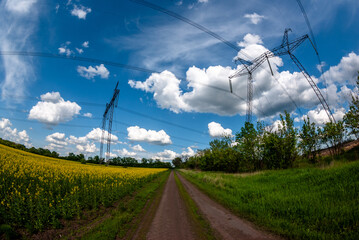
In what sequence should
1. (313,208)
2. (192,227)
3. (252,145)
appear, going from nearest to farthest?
(192,227)
(313,208)
(252,145)

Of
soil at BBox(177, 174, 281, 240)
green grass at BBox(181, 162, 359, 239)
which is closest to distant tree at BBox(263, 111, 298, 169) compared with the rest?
green grass at BBox(181, 162, 359, 239)

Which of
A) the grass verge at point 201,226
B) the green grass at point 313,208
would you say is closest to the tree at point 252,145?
the green grass at point 313,208

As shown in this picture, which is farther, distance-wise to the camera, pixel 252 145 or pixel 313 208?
pixel 252 145

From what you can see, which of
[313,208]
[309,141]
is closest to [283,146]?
[309,141]

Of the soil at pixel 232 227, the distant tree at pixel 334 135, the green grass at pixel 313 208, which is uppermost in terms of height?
the distant tree at pixel 334 135

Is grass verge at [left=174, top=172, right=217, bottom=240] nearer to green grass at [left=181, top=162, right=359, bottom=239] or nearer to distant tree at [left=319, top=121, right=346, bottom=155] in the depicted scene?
green grass at [left=181, top=162, right=359, bottom=239]

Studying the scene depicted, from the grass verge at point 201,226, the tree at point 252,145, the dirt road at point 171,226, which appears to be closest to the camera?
the dirt road at point 171,226

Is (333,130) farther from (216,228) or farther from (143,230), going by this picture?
(143,230)

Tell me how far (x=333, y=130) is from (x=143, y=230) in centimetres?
2563

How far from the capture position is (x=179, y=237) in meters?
5.61

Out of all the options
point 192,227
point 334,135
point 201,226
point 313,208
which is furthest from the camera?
point 334,135

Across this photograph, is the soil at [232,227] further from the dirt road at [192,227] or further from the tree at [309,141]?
the tree at [309,141]

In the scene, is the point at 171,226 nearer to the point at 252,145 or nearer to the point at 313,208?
the point at 313,208

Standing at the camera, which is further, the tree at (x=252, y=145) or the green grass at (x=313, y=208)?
the tree at (x=252, y=145)
